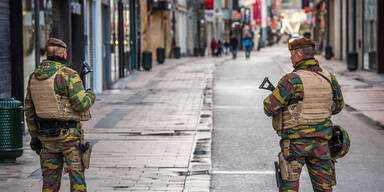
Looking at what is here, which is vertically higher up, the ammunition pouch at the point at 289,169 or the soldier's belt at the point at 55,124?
the soldier's belt at the point at 55,124

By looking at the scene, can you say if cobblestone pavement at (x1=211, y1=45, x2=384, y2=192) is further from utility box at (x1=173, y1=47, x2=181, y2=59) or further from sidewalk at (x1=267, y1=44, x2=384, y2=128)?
utility box at (x1=173, y1=47, x2=181, y2=59)

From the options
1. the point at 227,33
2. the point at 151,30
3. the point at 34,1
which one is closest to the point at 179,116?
the point at 34,1

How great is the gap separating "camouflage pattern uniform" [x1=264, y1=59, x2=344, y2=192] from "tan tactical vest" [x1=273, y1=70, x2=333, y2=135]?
40 millimetres

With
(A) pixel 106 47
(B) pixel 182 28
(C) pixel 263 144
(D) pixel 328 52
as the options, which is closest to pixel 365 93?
(A) pixel 106 47

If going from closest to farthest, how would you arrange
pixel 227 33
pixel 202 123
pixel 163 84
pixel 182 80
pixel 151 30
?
1. pixel 202 123
2. pixel 163 84
3. pixel 182 80
4. pixel 151 30
5. pixel 227 33

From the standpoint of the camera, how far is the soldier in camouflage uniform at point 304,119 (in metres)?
6.35

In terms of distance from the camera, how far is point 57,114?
22.1ft

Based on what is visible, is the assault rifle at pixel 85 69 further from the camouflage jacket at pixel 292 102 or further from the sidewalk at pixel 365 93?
the sidewalk at pixel 365 93

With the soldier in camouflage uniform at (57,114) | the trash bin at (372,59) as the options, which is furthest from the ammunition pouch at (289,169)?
the trash bin at (372,59)

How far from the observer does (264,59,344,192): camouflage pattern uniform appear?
250 inches

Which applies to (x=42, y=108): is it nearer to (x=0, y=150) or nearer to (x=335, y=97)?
(x=335, y=97)

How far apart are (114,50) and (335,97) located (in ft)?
67.6

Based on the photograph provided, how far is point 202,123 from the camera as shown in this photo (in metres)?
15.1

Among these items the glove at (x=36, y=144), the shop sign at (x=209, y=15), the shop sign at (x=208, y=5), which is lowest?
the glove at (x=36, y=144)
